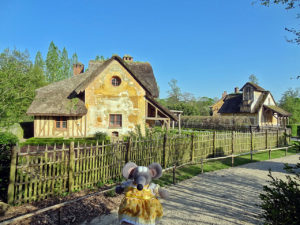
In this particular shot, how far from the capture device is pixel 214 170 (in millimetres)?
10031

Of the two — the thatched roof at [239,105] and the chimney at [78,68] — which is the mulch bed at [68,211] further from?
the thatched roof at [239,105]

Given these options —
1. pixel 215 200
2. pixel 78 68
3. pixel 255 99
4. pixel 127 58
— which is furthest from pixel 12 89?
pixel 255 99

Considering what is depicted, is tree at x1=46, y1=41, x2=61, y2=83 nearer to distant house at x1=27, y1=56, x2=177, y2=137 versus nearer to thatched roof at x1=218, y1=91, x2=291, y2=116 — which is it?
distant house at x1=27, y1=56, x2=177, y2=137

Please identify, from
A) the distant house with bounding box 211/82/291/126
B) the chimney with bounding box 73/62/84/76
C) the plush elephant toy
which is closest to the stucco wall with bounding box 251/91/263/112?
the distant house with bounding box 211/82/291/126

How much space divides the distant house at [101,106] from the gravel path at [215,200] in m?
10.2

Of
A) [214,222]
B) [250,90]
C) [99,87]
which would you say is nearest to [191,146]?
[214,222]

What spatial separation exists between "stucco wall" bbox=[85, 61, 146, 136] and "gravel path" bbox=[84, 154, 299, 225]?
10968mm

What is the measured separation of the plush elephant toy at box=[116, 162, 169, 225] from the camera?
316 centimetres

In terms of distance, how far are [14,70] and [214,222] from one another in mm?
8235

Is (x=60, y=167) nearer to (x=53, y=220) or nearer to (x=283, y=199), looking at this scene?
(x=53, y=220)

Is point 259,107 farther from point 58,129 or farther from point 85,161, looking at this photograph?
point 85,161

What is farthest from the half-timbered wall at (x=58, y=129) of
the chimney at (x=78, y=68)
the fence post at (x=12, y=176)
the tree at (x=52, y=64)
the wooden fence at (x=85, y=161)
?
the tree at (x=52, y=64)

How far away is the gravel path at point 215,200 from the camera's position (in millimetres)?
5078

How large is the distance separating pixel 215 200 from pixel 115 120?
13.9 metres
